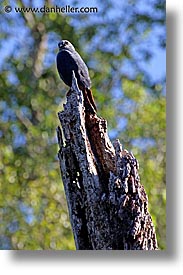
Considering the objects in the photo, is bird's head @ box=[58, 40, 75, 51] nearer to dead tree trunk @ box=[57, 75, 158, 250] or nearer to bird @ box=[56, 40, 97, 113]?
bird @ box=[56, 40, 97, 113]

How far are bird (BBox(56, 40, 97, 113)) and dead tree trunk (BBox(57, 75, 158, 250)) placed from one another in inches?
3.3

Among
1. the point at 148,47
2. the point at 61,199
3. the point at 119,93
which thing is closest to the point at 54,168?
the point at 61,199

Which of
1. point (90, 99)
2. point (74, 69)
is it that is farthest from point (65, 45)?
point (90, 99)

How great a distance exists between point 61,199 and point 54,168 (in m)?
0.12

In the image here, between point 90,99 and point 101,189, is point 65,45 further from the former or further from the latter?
point 101,189

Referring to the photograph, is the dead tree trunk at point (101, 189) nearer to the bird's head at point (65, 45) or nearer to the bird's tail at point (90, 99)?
the bird's tail at point (90, 99)

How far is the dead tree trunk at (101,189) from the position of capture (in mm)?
2803

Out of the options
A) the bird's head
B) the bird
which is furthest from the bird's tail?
the bird's head

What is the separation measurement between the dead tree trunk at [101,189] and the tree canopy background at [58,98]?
0.11m

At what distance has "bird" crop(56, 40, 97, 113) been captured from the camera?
115 inches

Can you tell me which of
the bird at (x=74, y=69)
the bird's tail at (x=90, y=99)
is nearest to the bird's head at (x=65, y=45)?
the bird at (x=74, y=69)

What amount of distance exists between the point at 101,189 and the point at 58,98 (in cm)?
53

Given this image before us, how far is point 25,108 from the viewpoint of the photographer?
330 cm
